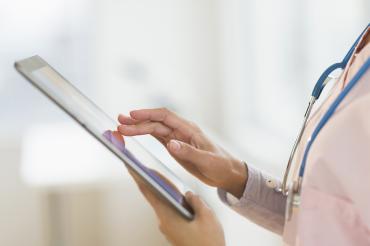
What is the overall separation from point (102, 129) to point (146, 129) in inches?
5.2

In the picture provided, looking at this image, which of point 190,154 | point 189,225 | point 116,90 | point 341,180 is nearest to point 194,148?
point 190,154

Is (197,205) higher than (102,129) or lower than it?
lower

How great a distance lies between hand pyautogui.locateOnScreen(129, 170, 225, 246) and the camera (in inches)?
28.4

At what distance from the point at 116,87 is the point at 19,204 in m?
0.55

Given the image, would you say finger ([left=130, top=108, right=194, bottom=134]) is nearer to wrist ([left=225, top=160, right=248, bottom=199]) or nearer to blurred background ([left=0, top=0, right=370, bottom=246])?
wrist ([left=225, top=160, right=248, bottom=199])

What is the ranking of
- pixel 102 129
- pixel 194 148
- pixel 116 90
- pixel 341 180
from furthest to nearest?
1. pixel 116 90
2. pixel 194 148
3. pixel 102 129
4. pixel 341 180

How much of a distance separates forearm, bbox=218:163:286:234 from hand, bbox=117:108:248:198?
0.04 ft

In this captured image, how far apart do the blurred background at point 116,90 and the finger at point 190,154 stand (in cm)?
84


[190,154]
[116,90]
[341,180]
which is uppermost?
[341,180]

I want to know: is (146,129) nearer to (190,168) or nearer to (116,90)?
(190,168)

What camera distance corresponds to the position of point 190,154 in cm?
78

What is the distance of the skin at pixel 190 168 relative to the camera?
0.73 m

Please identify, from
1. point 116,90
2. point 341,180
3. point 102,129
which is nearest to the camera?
point 341,180

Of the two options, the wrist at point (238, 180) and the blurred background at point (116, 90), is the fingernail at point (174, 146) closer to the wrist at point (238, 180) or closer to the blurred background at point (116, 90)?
the wrist at point (238, 180)
